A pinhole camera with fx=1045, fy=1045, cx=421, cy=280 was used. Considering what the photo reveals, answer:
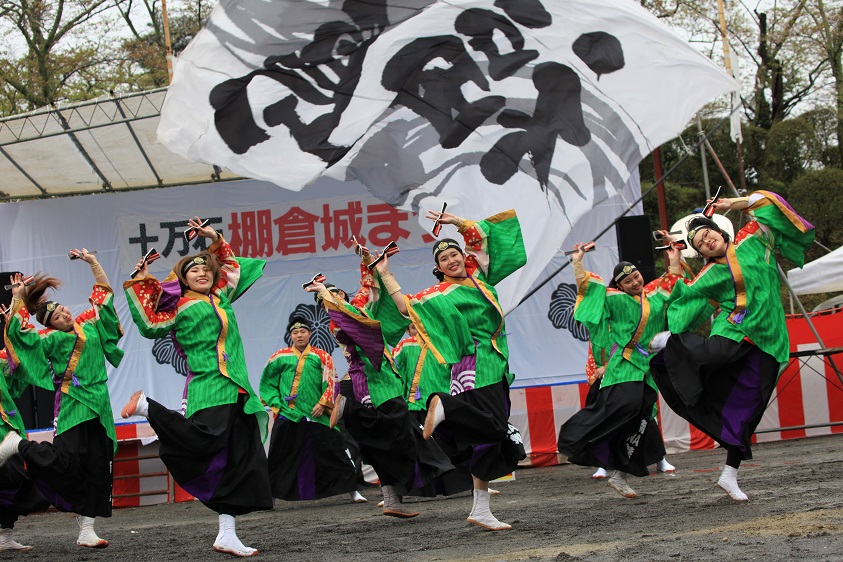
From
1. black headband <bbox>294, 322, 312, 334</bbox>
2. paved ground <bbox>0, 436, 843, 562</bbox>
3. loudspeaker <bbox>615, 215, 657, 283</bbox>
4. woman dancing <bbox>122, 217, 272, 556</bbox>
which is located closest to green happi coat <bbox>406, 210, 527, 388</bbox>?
paved ground <bbox>0, 436, 843, 562</bbox>

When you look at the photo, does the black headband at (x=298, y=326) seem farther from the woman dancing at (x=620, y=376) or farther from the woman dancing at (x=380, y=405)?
the woman dancing at (x=620, y=376)

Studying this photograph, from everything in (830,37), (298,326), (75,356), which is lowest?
(75,356)

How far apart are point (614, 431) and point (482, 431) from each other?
1.93 metres

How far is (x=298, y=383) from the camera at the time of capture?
859 cm

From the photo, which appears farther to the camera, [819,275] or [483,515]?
[819,275]

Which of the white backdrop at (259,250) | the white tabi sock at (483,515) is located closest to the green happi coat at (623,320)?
the white tabi sock at (483,515)

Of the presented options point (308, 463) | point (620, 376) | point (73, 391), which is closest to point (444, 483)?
point (308, 463)

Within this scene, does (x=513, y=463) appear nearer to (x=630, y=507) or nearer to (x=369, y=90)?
(x=630, y=507)

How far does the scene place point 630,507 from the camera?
5.88 meters

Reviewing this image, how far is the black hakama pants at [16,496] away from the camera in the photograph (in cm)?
598

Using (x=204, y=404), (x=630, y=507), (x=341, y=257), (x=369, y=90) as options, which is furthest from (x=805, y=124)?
(x=204, y=404)

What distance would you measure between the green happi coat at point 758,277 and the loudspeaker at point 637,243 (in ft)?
15.4

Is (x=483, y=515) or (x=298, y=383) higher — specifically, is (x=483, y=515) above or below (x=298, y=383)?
below

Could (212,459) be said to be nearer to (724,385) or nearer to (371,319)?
(371,319)
